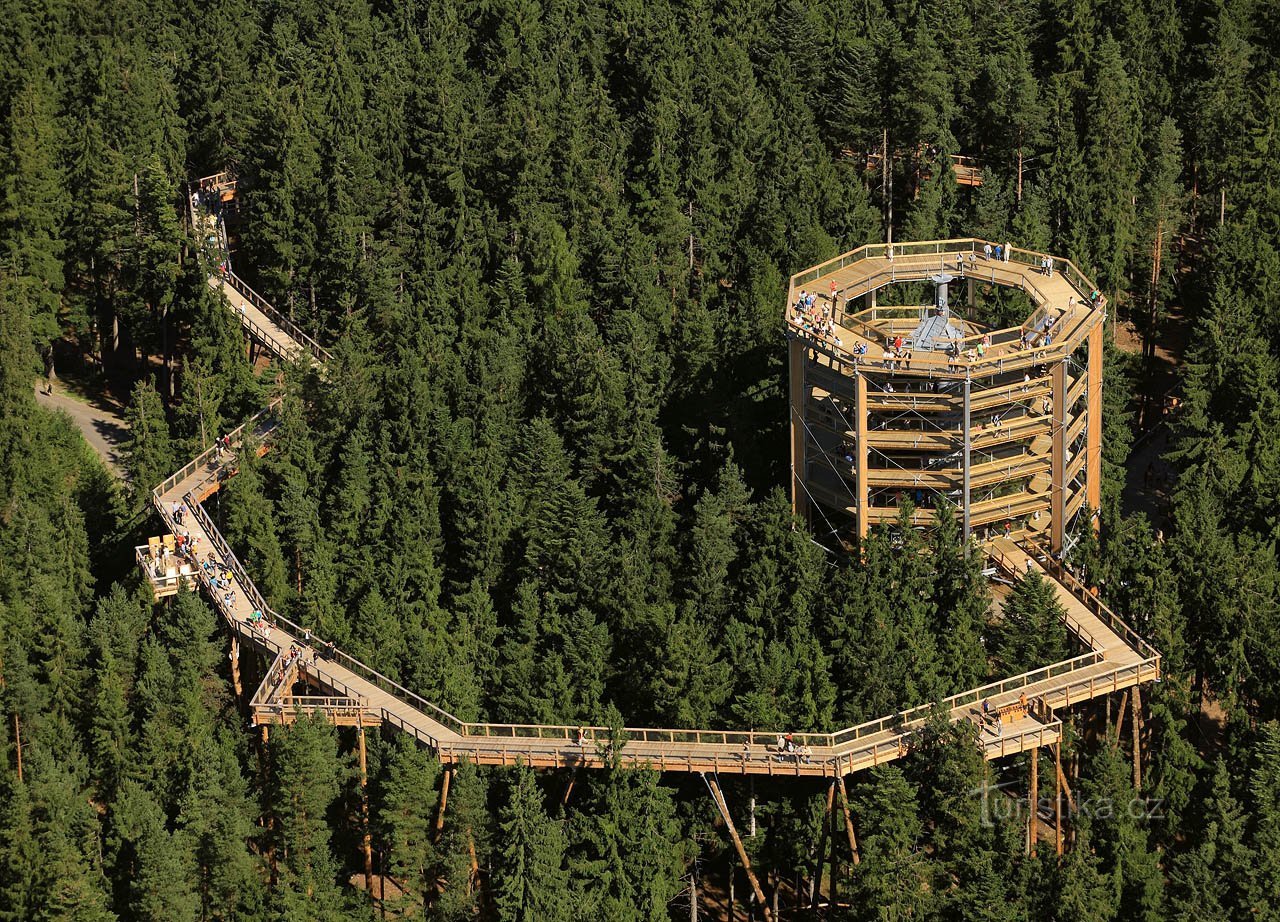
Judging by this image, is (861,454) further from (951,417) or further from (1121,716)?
(1121,716)

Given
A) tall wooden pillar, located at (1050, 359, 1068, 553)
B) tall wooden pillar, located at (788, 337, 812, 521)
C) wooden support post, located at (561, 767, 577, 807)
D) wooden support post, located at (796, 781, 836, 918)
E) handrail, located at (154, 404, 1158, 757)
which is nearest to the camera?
handrail, located at (154, 404, 1158, 757)

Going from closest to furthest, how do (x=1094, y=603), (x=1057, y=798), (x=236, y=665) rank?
1. (x=1057, y=798)
2. (x=1094, y=603)
3. (x=236, y=665)

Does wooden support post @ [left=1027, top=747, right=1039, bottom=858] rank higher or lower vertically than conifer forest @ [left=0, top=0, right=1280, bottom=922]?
lower

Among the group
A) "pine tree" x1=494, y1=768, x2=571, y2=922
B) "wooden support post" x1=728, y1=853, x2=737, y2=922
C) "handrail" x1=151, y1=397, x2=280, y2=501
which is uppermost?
"handrail" x1=151, y1=397, x2=280, y2=501

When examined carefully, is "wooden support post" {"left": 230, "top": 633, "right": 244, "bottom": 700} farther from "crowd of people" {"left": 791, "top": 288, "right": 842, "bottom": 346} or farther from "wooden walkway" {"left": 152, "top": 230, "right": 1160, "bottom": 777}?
"crowd of people" {"left": 791, "top": 288, "right": 842, "bottom": 346}

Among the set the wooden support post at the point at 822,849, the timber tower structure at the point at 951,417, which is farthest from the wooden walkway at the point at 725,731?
the timber tower structure at the point at 951,417

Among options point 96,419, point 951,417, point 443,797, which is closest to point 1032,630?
point 951,417

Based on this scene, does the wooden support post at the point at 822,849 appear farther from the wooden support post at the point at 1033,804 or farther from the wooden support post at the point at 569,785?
the wooden support post at the point at 569,785

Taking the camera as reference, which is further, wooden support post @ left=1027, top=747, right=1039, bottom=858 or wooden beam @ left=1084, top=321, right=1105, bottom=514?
wooden beam @ left=1084, top=321, right=1105, bottom=514

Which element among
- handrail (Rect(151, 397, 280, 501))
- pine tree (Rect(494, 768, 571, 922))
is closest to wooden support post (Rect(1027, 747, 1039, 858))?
pine tree (Rect(494, 768, 571, 922))
